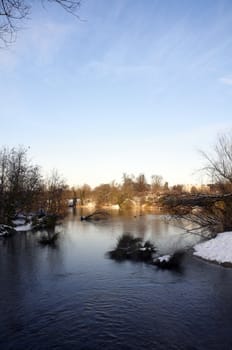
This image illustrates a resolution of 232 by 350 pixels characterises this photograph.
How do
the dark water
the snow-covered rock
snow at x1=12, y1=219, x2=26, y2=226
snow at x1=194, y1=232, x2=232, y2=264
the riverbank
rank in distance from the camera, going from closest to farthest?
the dark water
the riverbank
snow at x1=194, y1=232, x2=232, y2=264
the snow-covered rock
snow at x1=12, y1=219, x2=26, y2=226

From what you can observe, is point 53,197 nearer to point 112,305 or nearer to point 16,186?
point 16,186

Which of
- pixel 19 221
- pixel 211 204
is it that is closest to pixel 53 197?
pixel 19 221

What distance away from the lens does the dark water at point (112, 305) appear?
618 centimetres

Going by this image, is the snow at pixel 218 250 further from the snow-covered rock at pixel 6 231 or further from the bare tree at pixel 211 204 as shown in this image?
the snow-covered rock at pixel 6 231

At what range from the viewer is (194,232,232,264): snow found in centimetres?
1295

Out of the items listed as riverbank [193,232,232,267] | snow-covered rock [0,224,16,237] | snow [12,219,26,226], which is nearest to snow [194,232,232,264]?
riverbank [193,232,232,267]

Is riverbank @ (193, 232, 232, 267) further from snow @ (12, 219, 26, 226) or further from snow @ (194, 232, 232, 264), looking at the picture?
snow @ (12, 219, 26, 226)

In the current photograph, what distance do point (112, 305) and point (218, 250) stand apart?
7.47 metres

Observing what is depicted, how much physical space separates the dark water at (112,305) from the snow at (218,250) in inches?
24.8

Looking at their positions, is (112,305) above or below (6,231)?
below

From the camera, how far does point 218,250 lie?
547 inches

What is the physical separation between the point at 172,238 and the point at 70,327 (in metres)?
13.6

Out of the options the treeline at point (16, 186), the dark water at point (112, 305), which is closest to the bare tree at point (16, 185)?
the treeline at point (16, 186)

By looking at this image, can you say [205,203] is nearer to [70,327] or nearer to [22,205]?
[70,327]
